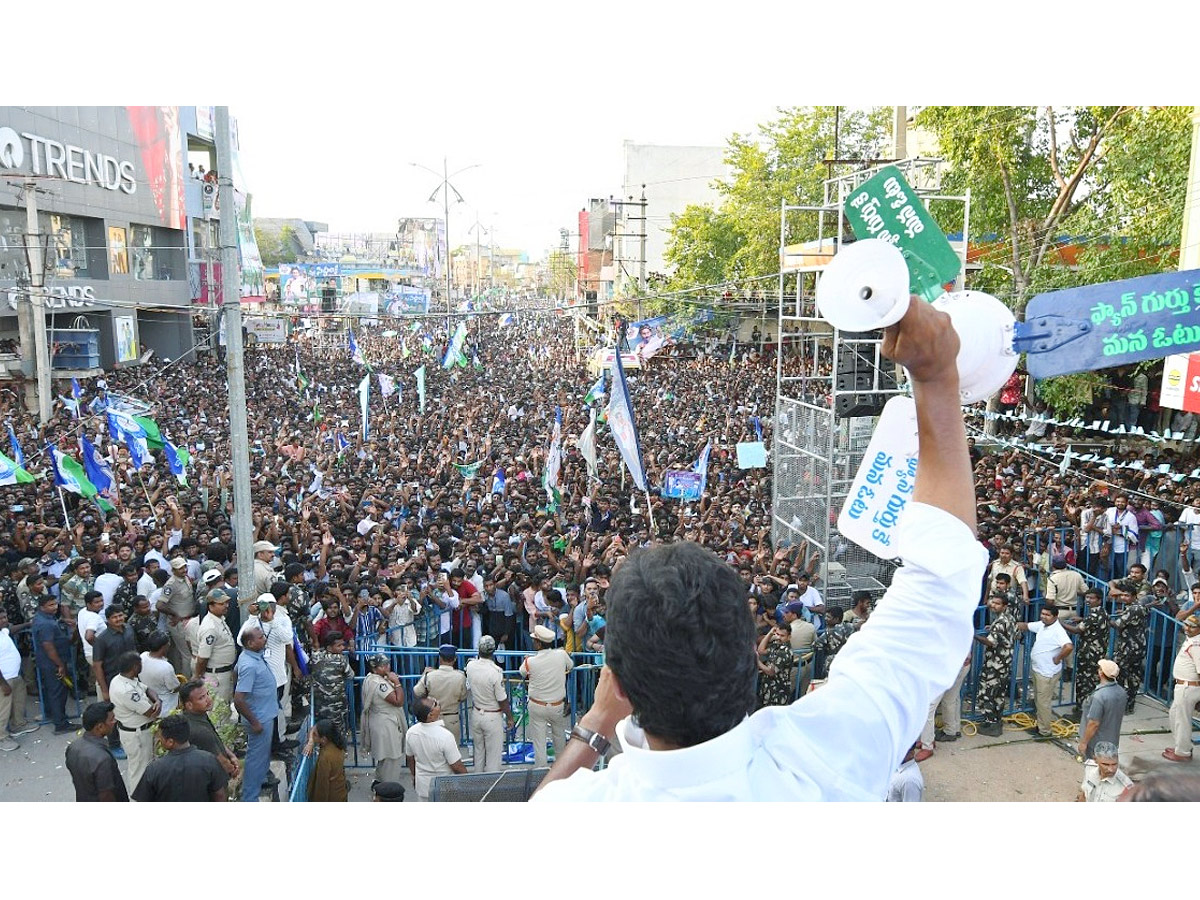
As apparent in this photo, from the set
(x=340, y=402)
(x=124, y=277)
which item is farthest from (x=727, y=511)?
(x=124, y=277)

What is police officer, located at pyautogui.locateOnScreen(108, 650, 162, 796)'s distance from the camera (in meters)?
5.81

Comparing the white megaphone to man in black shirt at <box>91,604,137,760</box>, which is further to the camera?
man in black shirt at <box>91,604,137,760</box>

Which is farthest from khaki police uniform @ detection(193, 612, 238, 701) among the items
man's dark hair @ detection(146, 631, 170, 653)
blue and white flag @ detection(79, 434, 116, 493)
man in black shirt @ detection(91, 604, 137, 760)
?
blue and white flag @ detection(79, 434, 116, 493)

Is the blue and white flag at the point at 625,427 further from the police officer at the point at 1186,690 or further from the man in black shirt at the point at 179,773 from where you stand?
the man in black shirt at the point at 179,773

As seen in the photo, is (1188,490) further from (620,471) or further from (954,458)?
(954,458)

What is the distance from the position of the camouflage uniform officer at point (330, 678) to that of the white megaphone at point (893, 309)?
5.89 m

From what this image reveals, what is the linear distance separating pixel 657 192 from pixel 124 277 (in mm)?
30866

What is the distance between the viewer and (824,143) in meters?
29.8

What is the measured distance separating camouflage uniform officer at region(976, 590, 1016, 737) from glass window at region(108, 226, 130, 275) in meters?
28.9

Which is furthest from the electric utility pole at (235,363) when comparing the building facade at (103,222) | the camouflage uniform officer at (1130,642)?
the building facade at (103,222)

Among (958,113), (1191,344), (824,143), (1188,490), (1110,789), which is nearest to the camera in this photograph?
(1191,344)

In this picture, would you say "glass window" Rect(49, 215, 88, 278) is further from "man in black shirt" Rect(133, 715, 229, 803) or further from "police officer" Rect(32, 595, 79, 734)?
"man in black shirt" Rect(133, 715, 229, 803)

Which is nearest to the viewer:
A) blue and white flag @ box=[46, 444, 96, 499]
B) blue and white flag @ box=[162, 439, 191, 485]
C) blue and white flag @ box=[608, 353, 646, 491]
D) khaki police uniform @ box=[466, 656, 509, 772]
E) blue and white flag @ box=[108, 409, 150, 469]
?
khaki police uniform @ box=[466, 656, 509, 772]

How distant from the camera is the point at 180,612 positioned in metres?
8.14
